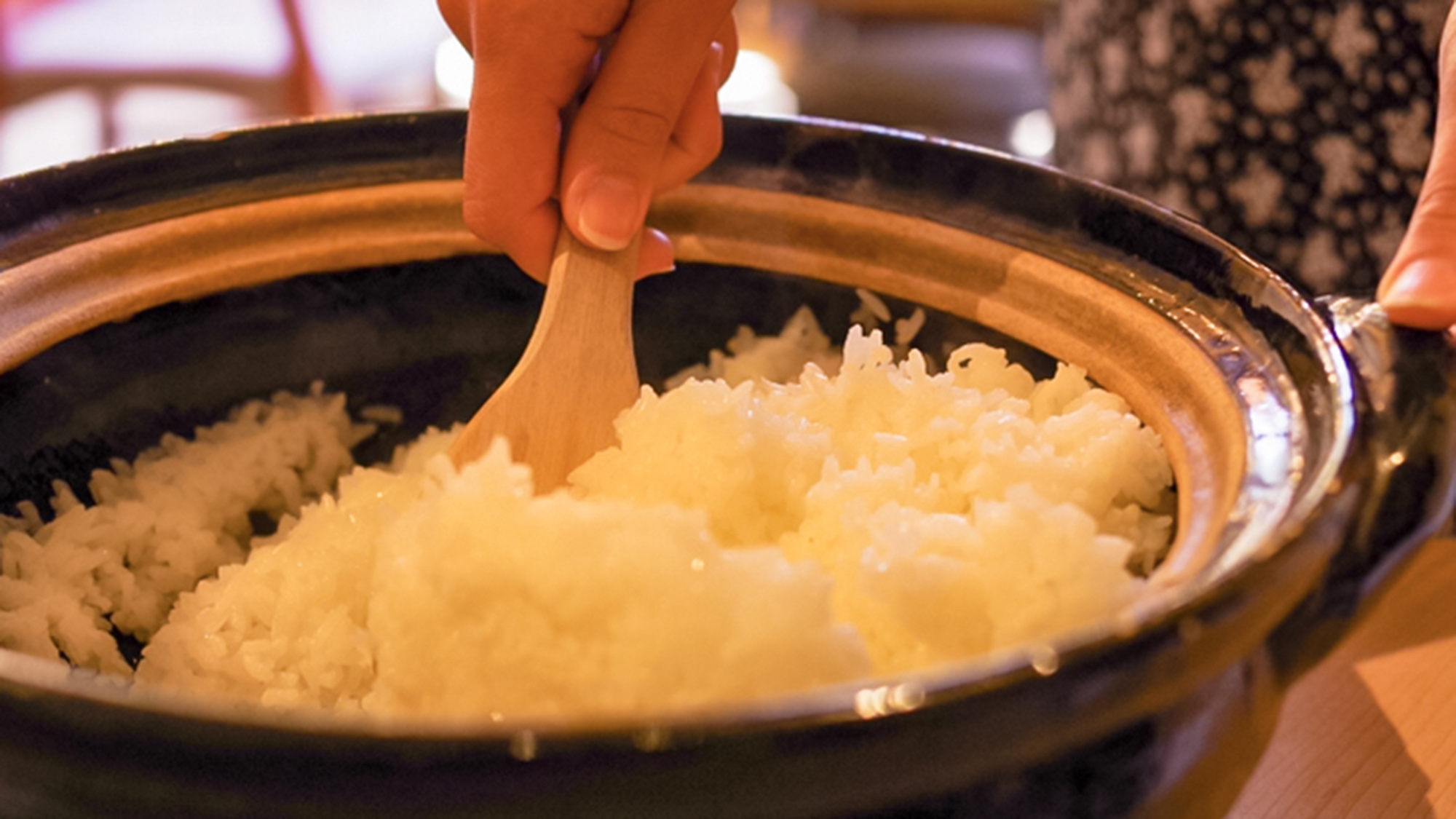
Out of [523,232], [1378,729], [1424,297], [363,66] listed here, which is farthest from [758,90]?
[1424,297]

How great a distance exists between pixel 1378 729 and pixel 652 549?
741 millimetres

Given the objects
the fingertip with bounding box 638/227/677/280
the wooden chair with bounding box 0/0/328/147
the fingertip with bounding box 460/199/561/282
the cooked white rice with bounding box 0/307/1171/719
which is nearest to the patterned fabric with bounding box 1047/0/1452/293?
the cooked white rice with bounding box 0/307/1171/719

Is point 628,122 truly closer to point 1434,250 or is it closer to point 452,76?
point 1434,250

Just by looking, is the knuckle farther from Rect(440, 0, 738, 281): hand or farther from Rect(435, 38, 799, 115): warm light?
Rect(435, 38, 799, 115): warm light

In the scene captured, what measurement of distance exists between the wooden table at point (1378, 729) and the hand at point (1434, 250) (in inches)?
8.1

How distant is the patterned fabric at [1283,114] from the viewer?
161 cm

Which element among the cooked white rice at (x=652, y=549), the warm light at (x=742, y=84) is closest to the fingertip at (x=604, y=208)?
the cooked white rice at (x=652, y=549)

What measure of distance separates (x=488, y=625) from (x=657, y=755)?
0.28 m

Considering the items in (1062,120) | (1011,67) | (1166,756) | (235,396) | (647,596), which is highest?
(1011,67)

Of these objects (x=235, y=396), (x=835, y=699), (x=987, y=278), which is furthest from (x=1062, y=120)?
(x=835, y=699)

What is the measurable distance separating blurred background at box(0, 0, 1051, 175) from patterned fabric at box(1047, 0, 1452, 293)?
4.69ft

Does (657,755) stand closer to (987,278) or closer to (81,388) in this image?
(987,278)

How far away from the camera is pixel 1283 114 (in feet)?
5.63

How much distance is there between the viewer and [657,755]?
1.57 ft
